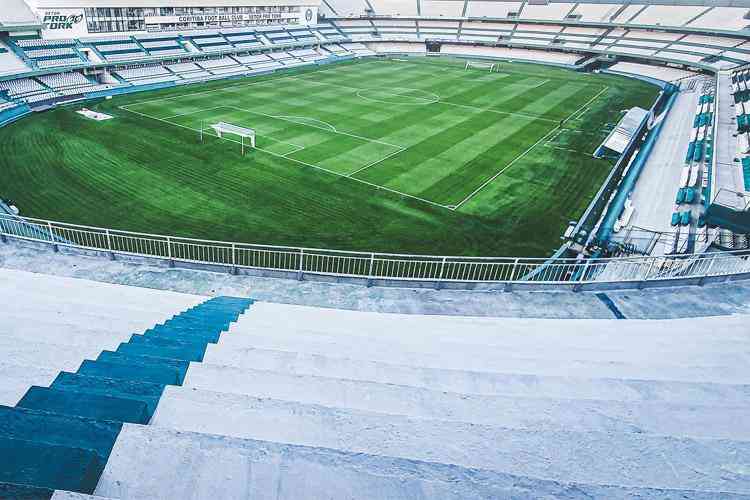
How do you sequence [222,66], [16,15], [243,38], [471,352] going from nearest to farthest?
[471,352]
[16,15]
[222,66]
[243,38]

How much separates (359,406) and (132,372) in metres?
2.52

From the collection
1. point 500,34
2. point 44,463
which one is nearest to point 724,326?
point 44,463

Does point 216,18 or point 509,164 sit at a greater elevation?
point 216,18

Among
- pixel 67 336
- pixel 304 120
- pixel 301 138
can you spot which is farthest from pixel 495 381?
pixel 304 120

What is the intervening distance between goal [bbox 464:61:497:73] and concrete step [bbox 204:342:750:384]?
58300 mm

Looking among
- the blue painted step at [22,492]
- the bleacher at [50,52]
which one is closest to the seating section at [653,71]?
the bleacher at [50,52]

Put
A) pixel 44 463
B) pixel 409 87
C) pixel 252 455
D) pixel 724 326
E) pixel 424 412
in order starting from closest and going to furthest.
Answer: pixel 44 463 → pixel 252 455 → pixel 424 412 → pixel 724 326 → pixel 409 87

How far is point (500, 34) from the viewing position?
238 ft

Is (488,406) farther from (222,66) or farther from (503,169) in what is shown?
(222,66)

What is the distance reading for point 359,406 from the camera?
461cm

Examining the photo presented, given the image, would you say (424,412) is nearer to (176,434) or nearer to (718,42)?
(176,434)

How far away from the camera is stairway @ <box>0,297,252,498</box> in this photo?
2.70 meters

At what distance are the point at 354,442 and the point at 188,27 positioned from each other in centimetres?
5967

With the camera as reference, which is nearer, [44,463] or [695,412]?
[44,463]
